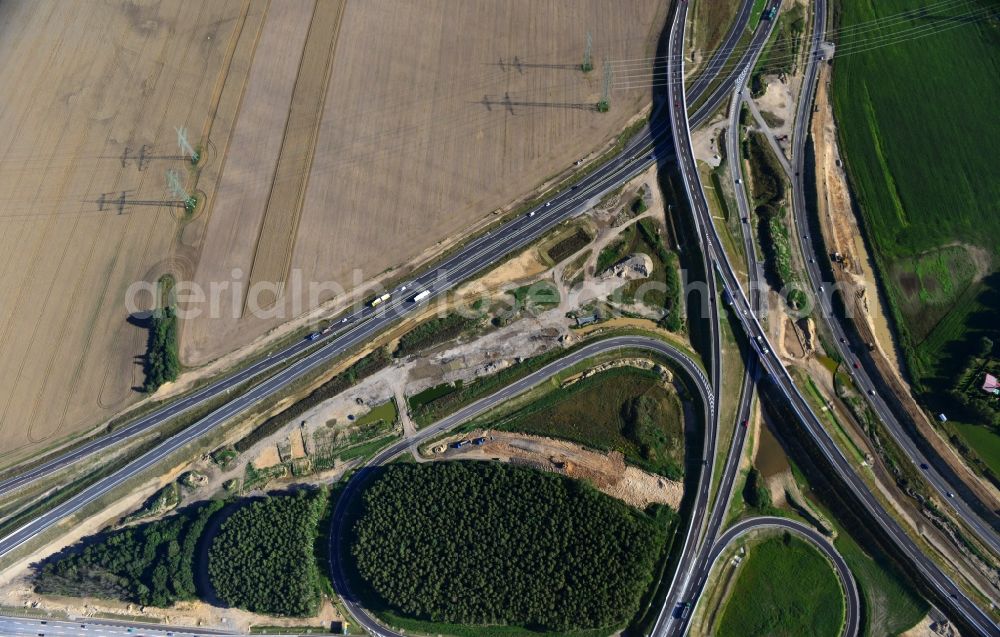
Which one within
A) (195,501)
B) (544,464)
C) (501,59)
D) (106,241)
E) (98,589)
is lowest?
(98,589)

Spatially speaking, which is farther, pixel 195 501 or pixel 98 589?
pixel 195 501

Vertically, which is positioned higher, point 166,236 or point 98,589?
point 166,236

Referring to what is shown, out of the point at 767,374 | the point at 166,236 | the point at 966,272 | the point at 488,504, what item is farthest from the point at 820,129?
the point at 166,236

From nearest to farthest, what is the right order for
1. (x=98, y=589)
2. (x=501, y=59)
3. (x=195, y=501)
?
(x=98, y=589), (x=195, y=501), (x=501, y=59)

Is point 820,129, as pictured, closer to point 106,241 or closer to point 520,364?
point 520,364

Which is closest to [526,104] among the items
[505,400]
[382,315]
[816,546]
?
[382,315]

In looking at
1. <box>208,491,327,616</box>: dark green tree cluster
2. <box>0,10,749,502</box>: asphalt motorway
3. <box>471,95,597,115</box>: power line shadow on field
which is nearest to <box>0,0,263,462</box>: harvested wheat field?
<box>0,10,749,502</box>: asphalt motorway

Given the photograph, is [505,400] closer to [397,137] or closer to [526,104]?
[397,137]
